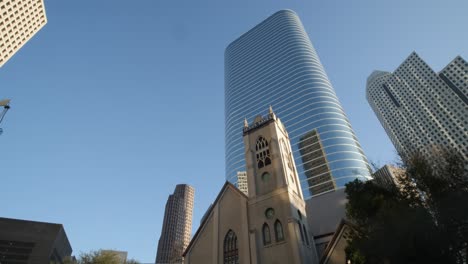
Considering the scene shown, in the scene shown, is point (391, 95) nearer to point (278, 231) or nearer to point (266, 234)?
point (278, 231)

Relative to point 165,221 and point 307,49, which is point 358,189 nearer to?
point 307,49

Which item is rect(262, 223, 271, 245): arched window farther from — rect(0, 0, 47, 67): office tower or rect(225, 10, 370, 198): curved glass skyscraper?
rect(0, 0, 47, 67): office tower

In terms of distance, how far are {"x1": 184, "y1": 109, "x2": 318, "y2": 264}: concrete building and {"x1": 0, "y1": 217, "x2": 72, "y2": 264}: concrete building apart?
6650 centimetres

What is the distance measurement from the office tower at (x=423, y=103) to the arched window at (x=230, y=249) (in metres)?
108

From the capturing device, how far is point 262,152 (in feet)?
123

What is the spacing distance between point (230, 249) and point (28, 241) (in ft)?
260

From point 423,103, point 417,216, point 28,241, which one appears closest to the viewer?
point 417,216

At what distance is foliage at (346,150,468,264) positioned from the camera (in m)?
20.1

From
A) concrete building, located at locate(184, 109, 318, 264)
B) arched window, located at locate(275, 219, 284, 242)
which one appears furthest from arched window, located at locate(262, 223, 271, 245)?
arched window, located at locate(275, 219, 284, 242)

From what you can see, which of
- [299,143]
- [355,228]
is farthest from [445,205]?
[299,143]

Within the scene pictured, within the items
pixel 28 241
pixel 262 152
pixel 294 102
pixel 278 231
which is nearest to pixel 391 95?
pixel 294 102

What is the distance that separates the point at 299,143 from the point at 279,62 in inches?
1561

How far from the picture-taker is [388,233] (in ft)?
69.2

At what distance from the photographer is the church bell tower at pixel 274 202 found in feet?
95.1
